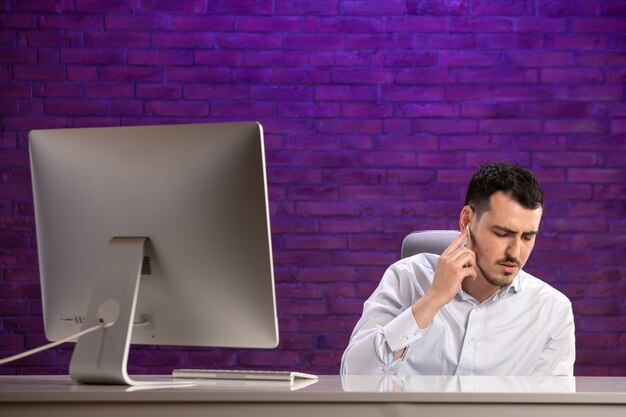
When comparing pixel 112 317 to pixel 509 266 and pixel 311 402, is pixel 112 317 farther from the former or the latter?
pixel 509 266

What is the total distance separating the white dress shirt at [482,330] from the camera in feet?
7.00

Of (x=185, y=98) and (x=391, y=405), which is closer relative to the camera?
(x=391, y=405)

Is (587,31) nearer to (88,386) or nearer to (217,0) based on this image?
(217,0)

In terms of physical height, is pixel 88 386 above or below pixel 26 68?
below

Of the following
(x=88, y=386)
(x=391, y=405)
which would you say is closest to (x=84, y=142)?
(x=88, y=386)

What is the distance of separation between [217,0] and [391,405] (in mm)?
2364

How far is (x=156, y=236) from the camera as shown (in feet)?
5.25

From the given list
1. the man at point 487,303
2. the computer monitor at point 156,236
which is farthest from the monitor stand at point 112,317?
the man at point 487,303

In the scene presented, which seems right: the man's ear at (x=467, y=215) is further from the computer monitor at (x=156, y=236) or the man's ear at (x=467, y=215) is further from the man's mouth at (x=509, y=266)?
the computer monitor at (x=156, y=236)

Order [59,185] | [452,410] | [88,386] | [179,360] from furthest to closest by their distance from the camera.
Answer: [179,360] < [59,185] < [88,386] < [452,410]

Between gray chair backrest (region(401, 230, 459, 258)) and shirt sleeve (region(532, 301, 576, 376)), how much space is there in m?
0.36

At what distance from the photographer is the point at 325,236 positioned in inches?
131

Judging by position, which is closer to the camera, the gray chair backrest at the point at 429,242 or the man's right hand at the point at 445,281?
the man's right hand at the point at 445,281

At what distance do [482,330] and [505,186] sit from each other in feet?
1.26
